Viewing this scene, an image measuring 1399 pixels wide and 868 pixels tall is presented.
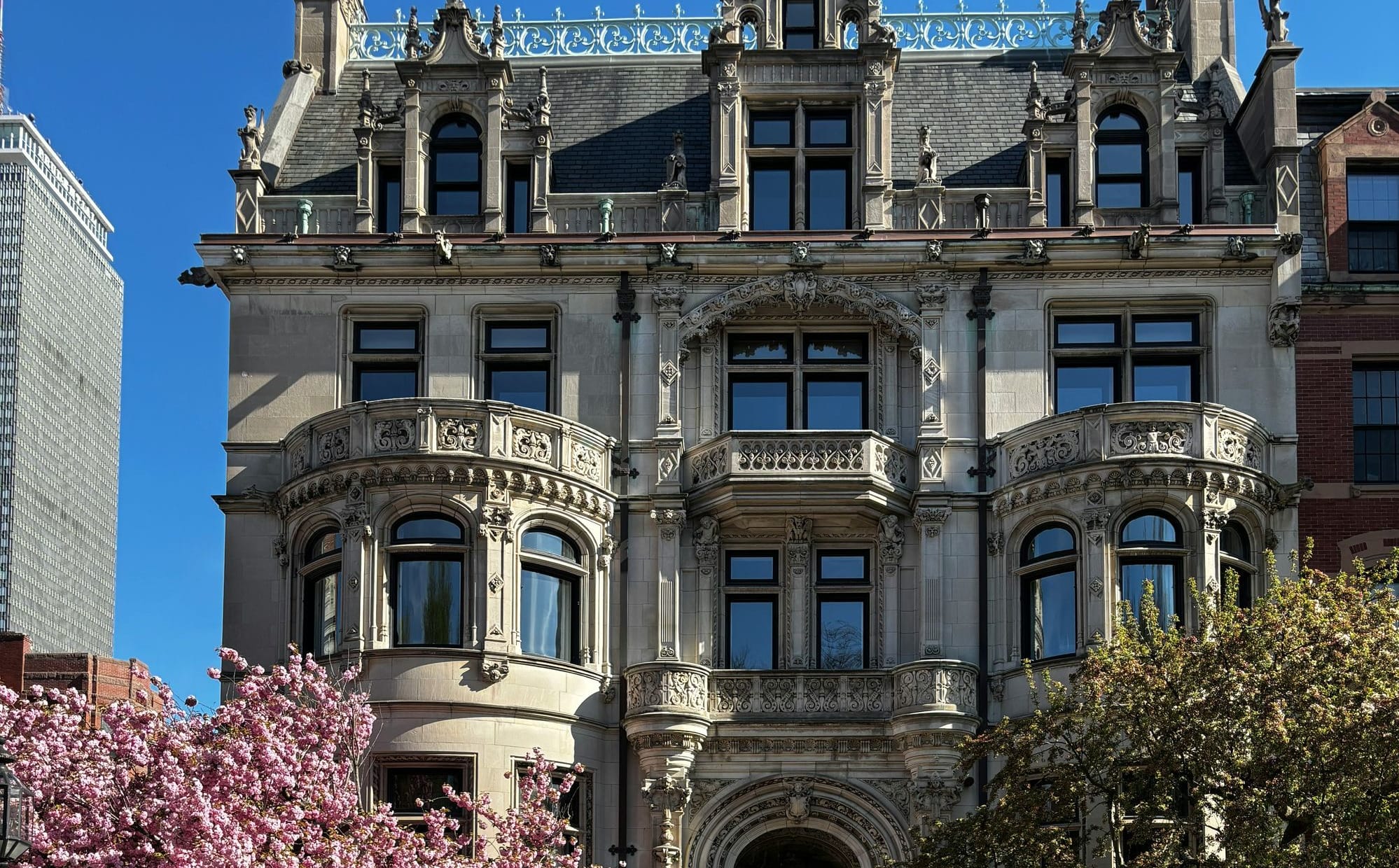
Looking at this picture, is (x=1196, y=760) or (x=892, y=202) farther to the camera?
(x=892, y=202)

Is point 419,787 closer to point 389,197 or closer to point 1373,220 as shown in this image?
point 389,197

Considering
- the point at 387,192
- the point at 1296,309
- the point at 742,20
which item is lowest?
the point at 1296,309

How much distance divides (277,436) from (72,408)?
15530cm

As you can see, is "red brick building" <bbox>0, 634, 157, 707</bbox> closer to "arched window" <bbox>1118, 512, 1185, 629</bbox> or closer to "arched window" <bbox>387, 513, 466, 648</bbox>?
"arched window" <bbox>387, 513, 466, 648</bbox>

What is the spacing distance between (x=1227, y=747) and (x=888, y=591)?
1004cm

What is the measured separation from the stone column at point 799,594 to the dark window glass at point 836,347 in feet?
11.3

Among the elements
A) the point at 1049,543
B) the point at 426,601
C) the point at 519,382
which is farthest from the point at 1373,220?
the point at 426,601

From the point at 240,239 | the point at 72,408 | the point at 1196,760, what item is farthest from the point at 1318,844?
the point at 72,408

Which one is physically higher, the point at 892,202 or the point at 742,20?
the point at 742,20

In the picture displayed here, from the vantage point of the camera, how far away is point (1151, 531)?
3916 centimetres

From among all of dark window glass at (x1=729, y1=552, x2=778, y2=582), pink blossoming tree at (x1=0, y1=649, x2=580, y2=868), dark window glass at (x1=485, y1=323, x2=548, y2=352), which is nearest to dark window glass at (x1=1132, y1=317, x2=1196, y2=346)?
dark window glass at (x1=729, y1=552, x2=778, y2=582)

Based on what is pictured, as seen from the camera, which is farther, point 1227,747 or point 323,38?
point 323,38

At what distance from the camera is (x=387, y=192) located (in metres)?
43.3

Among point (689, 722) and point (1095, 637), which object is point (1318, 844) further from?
point (689, 722)
